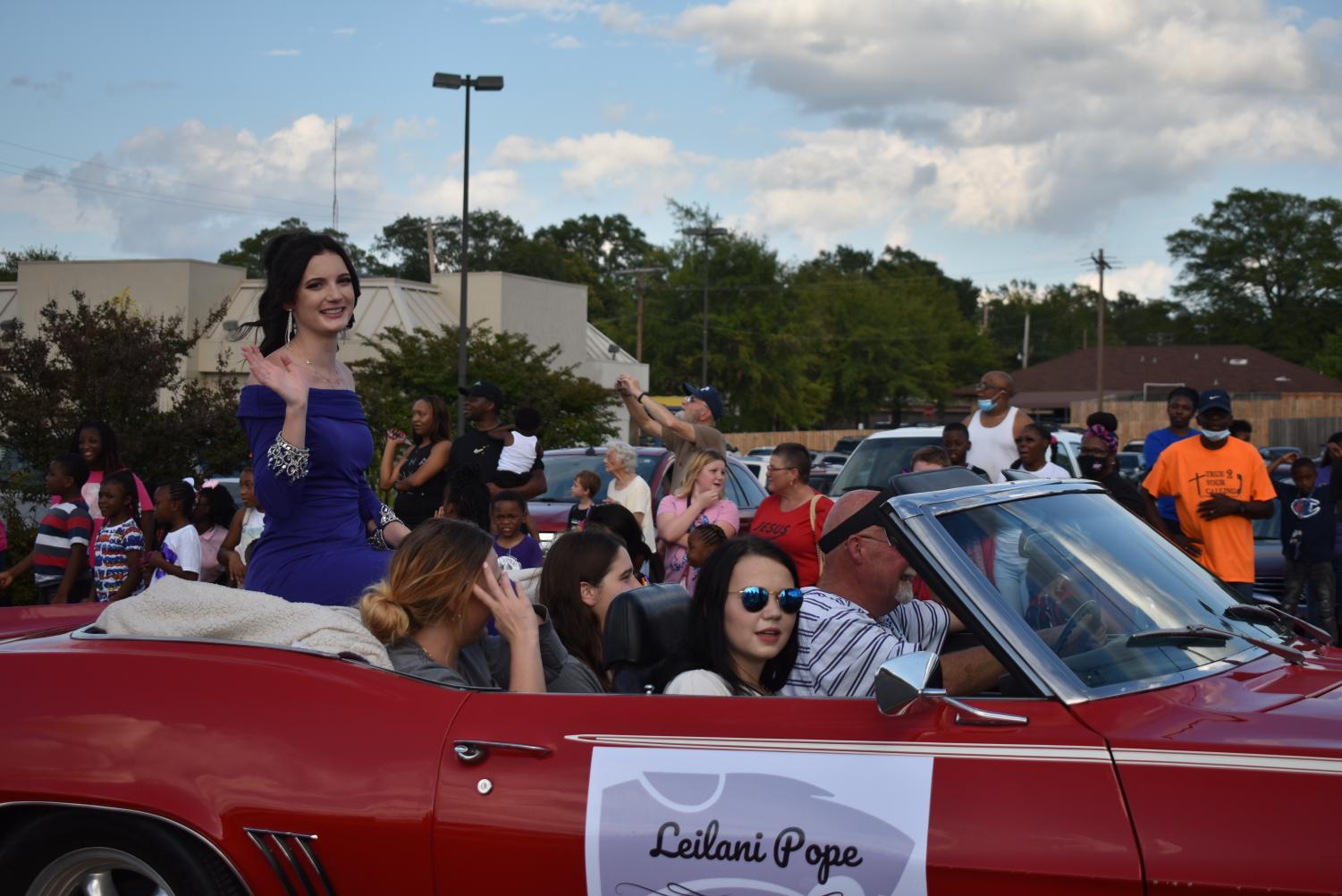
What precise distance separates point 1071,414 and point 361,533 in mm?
67891

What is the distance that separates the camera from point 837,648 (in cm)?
344

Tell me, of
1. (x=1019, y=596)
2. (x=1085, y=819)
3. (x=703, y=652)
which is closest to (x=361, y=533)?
(x=703, y=652)

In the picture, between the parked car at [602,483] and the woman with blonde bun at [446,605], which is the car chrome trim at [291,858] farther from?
the parked car at [602,483]

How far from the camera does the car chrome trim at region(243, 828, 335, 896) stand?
115 inches

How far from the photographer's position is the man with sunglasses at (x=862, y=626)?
3.11 metres

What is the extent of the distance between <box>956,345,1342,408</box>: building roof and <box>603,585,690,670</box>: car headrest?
72.5 meters

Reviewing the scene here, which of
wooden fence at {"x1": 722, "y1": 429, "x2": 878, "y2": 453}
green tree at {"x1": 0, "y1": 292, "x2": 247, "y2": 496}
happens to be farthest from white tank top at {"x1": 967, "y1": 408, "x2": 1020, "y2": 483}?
wooden fence at {"x1": 722, "y1": 429, "x2": 878, "y2": 453}

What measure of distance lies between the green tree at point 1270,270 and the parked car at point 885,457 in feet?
275

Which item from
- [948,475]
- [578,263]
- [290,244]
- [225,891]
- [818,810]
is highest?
[578,263]

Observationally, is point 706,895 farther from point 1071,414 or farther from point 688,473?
point 1071,414

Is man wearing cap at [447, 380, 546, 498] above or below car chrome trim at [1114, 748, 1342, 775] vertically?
above

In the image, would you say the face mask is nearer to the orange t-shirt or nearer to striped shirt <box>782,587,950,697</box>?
the orange t-shirt

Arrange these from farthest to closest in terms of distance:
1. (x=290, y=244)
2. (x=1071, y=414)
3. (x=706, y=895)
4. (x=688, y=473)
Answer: (x=1071, y=414) < (x=688, y=473) < (x=290, y=244) < (x=706, y=895)

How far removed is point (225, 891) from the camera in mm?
3010
